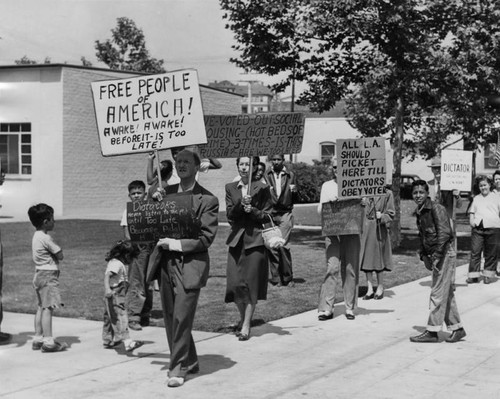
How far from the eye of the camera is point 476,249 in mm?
14188

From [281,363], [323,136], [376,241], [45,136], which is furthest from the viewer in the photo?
[323,136]

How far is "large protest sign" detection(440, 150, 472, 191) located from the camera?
13577 millimetres

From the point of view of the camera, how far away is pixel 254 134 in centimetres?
956

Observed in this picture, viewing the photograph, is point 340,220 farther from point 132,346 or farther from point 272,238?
point 132,346

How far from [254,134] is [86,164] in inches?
876

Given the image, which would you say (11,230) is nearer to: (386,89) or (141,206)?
(386,89)

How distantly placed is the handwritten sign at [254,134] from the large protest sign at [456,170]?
442 centimetres

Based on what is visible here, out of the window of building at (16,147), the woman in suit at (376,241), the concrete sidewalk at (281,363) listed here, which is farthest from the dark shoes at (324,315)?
the window of building at (16,147)

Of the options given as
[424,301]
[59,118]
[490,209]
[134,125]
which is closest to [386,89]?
[490,209]

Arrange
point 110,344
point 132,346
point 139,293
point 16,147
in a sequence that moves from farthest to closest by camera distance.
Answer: point 16,147 < point 139,293 < point 110,344 < point 132,346

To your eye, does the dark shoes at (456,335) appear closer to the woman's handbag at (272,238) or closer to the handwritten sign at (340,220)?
the handwritten sign at (340,220)

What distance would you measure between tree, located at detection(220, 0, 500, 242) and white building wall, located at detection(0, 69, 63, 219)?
12236 millimetres

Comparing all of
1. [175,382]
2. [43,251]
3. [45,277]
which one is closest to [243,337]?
[175,382]

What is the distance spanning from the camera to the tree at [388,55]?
1767 centimetres
